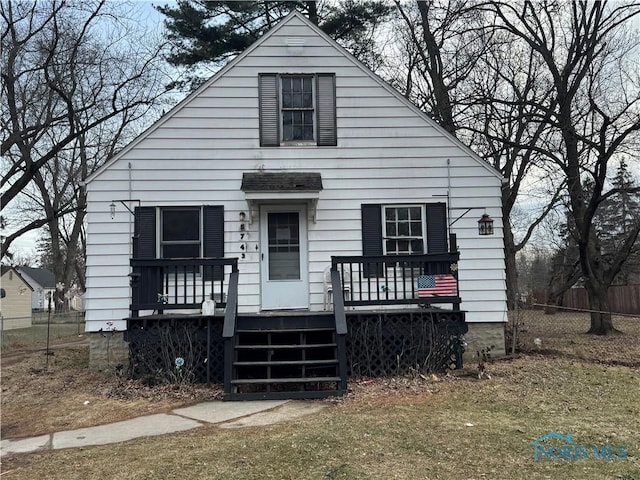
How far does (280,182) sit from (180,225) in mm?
2048

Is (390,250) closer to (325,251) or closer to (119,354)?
(325,251)

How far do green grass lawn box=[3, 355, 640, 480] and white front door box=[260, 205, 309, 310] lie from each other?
3.04m

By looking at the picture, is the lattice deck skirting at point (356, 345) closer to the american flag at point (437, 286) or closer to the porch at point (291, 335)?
the porch at point (291, 335)

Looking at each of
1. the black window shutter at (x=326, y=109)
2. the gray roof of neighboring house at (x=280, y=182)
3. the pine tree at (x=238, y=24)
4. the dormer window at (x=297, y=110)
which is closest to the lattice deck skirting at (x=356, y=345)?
the gray roof of neighboring house at (x=280, y=182)

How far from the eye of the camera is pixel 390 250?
32.2ft

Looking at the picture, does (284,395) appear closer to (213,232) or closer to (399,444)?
(399,444)

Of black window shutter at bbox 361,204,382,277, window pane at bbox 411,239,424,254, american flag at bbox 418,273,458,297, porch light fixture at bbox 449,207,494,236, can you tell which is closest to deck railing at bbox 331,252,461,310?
american flag at bbox 418,273,458,297

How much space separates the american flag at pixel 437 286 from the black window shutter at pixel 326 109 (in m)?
3.21

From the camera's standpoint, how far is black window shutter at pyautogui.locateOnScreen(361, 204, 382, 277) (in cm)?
970

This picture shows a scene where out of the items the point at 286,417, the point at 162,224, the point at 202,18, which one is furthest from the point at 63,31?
the point at 286,417

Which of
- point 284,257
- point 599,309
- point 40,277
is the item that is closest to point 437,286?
point 284,257

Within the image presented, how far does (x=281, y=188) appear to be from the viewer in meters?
9.20

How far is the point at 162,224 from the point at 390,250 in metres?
4.28
